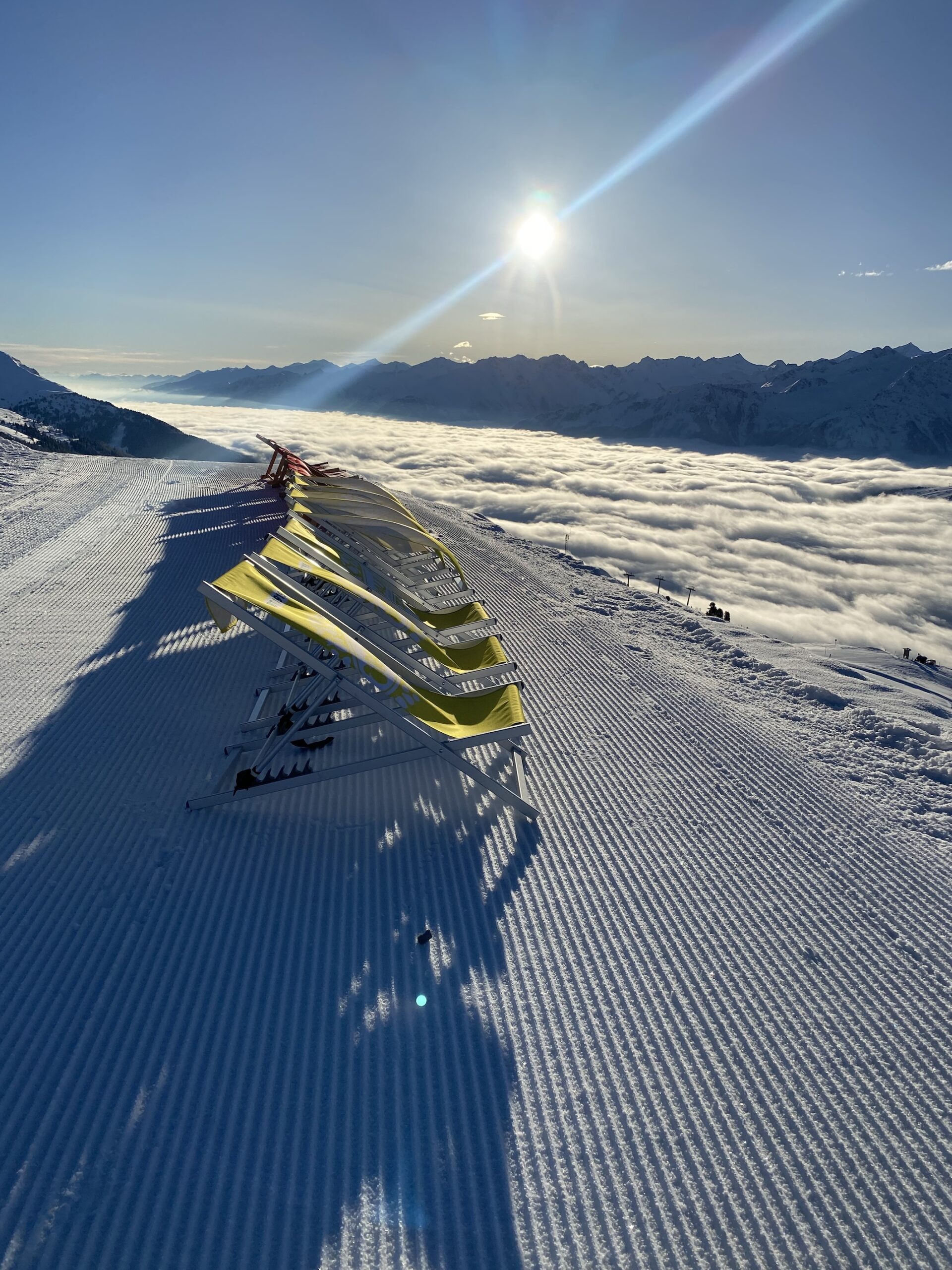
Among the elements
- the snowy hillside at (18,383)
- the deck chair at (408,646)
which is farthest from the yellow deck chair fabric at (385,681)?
the snowy hillside at (18,383)

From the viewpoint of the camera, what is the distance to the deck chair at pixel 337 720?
518cm

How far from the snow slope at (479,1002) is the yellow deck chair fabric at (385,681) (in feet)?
2.57

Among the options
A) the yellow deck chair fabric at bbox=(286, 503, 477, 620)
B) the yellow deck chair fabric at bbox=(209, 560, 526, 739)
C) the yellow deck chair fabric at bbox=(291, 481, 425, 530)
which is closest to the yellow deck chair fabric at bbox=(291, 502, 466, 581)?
the yellow deck chair fabric at bbox=(291, 481, 425, 530)

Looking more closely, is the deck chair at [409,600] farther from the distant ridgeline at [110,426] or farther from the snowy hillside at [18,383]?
the snowy hillside at [18,383]

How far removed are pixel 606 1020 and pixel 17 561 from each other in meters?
15.4

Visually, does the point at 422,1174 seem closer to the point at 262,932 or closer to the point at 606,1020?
the point at 606,1020

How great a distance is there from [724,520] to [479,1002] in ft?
367

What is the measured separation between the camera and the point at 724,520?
105 m

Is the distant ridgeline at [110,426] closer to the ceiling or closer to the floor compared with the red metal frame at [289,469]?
closer to the floor

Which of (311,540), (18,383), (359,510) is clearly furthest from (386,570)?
(18,383)

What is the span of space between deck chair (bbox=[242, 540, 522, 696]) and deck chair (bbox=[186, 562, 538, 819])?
15 cm

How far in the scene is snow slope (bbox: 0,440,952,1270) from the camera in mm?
2969

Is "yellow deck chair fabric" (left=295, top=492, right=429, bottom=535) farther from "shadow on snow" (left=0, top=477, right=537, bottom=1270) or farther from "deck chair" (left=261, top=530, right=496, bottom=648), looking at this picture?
"shadow on snow" (left=0, top=477, right=537, bottom=1270)

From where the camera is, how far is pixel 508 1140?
3277 mm
